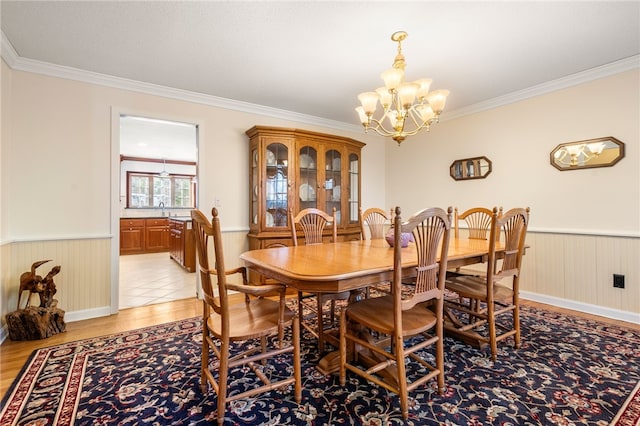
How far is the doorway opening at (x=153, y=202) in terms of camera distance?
172 inches

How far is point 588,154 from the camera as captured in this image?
294 centimetres

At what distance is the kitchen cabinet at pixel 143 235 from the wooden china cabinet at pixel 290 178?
15.0ft

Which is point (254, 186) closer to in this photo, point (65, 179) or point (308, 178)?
point (308, 178)

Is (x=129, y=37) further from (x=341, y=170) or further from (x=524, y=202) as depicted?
(x=524, y=202)

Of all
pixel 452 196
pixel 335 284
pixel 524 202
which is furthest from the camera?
pixel 452 196

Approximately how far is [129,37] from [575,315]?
465 centimetres

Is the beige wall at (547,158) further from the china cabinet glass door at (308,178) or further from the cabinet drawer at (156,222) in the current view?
the cabinet drawer at (156,222)

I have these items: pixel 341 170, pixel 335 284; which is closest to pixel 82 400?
pixel 335 284

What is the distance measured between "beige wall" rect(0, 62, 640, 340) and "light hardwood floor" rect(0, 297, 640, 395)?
214 mm

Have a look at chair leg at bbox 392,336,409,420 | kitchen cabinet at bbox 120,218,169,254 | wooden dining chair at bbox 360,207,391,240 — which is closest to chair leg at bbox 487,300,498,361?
chair leg at bbox 392,336,409,420

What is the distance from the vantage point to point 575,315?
2.84 m

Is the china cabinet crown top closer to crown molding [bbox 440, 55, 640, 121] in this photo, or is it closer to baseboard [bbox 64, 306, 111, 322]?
crown molding [bbox 440, 55, 640, 121]

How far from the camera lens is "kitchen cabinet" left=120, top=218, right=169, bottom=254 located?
679 centimetres

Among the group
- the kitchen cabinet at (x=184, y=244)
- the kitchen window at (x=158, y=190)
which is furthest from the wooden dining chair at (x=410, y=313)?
the kitchen window at (x=158, y=190)
